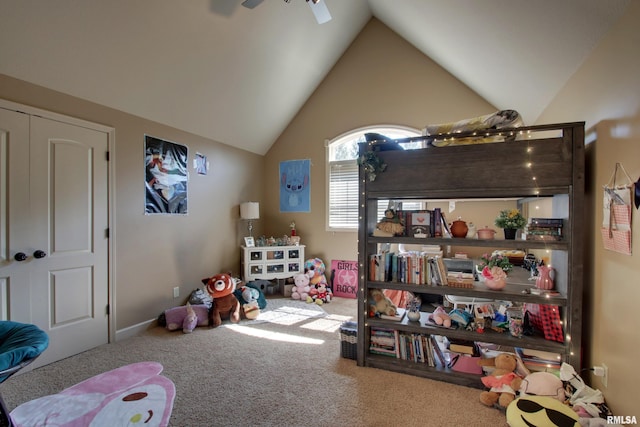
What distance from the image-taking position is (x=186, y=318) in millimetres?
3166

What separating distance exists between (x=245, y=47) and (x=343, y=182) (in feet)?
7.60

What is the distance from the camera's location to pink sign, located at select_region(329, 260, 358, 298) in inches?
177

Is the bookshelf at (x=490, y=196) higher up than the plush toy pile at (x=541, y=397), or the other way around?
the bookshelf at (x=490, y=196)

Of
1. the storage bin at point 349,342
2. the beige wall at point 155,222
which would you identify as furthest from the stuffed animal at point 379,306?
the beige wall at point 155,222

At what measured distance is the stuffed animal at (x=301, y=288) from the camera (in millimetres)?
4289

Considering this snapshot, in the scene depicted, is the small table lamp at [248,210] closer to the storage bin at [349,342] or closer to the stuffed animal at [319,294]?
the stuffed animal at [319,294]

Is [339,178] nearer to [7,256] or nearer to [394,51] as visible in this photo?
[394,51]

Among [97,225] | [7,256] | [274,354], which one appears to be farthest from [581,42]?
[7,256]

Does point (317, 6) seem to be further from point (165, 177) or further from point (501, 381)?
point (501, 381)

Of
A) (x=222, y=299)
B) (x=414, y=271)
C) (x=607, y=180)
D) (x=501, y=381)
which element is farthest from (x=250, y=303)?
(x=607, y=180)

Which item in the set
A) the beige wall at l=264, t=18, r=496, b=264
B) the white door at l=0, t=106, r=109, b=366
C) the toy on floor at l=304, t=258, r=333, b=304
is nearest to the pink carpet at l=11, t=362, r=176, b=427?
the white door at l=0, t=106, r=109, b=366

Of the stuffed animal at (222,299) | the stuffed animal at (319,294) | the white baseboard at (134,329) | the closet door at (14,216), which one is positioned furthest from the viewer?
the stuffed animal at (319,294)

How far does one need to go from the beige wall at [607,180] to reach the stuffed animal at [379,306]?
4.25 ft

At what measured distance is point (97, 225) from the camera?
279cm
